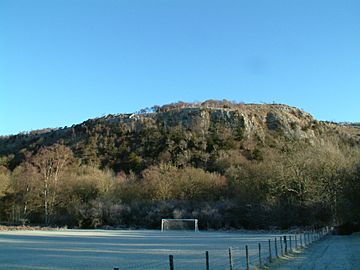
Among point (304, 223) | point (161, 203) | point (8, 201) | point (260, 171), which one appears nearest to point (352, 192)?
point (304, 223)

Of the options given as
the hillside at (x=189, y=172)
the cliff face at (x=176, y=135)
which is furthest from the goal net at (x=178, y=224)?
the cliff face at (x=176, y=135)

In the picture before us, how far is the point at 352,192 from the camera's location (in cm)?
4534

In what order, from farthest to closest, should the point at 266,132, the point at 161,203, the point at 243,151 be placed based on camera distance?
the point at 266,132
the point at 243,151
the point at 161,203

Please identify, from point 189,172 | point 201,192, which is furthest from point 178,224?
point 189,172

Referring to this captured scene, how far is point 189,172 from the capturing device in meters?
67.9

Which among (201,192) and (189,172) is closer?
(201,192)

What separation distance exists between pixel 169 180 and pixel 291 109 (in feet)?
185

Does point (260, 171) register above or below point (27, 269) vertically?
above

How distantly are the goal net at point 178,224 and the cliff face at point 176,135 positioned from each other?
86.7ft

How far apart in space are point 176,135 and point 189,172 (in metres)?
25.6

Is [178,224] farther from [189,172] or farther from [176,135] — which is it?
[176,135]

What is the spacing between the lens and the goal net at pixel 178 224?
55.2 meters

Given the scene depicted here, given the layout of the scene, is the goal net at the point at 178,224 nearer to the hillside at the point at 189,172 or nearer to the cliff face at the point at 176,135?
the hillside at the point at 189,172

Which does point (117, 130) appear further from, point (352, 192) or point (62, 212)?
point (352, 192)
